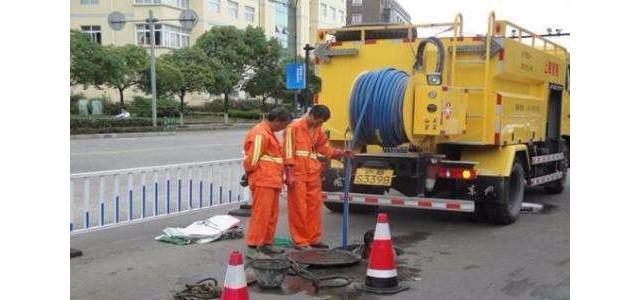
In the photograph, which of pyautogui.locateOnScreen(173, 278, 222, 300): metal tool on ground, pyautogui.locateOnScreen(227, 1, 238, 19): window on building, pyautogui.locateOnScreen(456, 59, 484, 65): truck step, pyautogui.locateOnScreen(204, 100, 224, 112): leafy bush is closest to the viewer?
pyautogui.locateOnScreen(173, 278, 222, 300): metal tool on ground

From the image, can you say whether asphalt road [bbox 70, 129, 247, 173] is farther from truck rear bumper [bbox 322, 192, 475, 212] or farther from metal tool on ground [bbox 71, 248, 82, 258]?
truck rear bumper [bbox 322, 192, 475, 212]

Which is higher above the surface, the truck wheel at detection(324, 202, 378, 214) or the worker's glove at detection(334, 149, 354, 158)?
the worker's glove at detection(334, 149, 354, 158)

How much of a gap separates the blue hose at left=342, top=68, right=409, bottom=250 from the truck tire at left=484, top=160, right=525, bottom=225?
1563 mm

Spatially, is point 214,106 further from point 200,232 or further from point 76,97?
point 200,232

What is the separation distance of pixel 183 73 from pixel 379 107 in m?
32.6

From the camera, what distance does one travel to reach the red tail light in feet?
24.9

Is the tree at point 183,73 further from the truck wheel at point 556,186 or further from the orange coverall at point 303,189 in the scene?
the orange coverall at point 303,189

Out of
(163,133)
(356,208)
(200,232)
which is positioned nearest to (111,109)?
(163,133)

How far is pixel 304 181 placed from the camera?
22.5 feet

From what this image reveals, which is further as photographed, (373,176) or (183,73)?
(183,73)

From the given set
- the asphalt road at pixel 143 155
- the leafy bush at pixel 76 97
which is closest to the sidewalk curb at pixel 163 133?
the asphalt road at pixel 143 155

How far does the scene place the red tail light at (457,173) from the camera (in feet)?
24.9

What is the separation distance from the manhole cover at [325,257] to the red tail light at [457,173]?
1.78 metres

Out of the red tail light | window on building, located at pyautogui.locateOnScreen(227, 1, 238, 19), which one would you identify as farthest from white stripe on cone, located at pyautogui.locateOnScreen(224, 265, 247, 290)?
window on building, located at pyautogui.locateOnScreen(227, 1, 238, 19)
